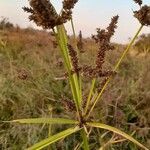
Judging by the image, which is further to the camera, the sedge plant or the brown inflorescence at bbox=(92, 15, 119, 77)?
the brown inflorescence at bbox=(92, 15, 119, 77)

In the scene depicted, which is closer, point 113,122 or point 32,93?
point 113,122

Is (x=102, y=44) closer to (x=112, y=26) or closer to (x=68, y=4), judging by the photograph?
(x=112, y=26)

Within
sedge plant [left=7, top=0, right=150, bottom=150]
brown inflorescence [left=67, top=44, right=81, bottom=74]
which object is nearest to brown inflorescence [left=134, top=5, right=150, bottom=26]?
sedge plant [left=7, top=0, right=150, bottom=150]

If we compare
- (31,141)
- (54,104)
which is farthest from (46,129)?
(54,104)

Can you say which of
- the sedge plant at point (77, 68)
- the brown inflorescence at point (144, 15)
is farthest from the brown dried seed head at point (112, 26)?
the brown inflorescence at point (144, 15)

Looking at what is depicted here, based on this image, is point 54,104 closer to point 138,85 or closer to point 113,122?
point 113,122

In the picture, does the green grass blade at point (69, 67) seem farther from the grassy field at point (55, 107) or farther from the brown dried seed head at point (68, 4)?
the grassy field at point (55, 107)

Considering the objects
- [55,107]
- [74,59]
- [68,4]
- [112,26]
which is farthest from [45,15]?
[55,107]

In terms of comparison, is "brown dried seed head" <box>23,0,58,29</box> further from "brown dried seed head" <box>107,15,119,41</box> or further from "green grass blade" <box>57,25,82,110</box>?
"brown dried seed head" <box>107,15,119,41</box>
